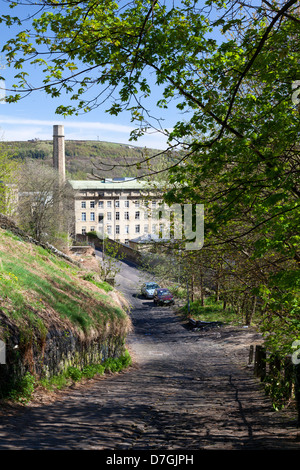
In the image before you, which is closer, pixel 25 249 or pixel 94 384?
pixel 94 384

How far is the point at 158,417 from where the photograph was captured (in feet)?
23.7

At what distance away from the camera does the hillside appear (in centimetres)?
714

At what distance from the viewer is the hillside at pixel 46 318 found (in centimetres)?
714

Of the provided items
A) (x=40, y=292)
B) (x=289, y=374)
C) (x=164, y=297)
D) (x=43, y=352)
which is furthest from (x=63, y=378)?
(x=164, y=297)

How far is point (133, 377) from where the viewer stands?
11945 millimetres

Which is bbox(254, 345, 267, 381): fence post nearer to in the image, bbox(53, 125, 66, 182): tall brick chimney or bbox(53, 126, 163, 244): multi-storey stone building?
bbox(53, 125, 66, 182): tall brick chimney

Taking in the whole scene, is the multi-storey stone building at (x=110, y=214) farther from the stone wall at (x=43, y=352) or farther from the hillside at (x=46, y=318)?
the stone wall at (x=43, y=352)

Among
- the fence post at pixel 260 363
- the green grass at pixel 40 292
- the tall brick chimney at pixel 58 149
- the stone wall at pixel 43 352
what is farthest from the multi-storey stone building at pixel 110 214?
the stone wall at pixel 43 352

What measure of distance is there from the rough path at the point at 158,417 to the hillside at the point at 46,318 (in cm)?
66

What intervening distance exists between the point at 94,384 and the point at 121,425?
12.0ft

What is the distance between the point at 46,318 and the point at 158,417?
2870 mm

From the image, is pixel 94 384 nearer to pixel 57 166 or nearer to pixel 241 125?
pixel 241 125

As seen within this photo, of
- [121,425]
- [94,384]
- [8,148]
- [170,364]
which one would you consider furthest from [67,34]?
[8,148]

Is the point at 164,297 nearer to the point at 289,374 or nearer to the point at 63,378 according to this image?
the point at 63,378
